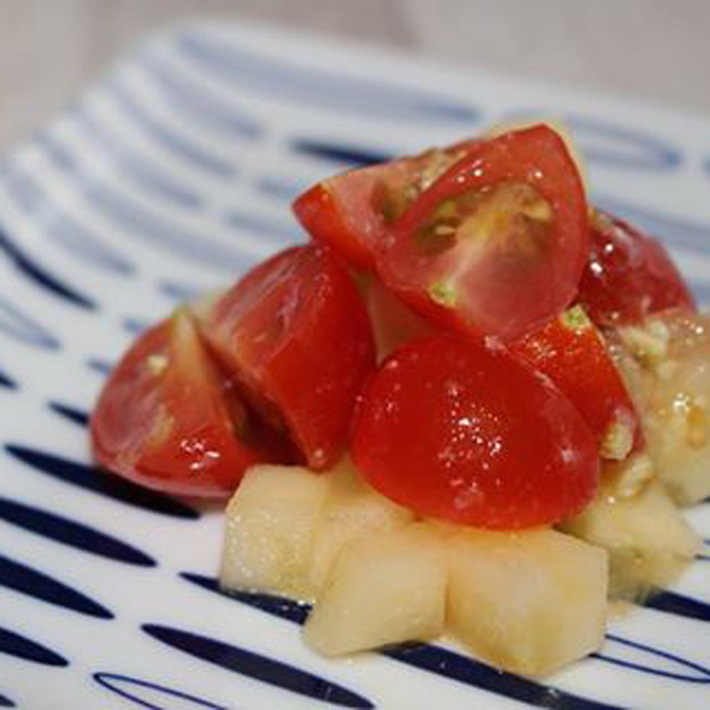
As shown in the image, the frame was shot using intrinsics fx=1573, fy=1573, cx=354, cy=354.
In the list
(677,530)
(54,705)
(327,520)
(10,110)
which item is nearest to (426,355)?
(327,520)

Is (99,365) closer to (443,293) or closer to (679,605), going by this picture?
(443,293)

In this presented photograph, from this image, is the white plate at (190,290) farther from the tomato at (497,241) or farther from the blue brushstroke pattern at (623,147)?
the tomato at (497,241)

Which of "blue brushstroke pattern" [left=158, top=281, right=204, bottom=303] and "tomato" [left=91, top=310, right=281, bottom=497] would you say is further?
"blue brushstroke pattern" [left=158, top=281, right=204, bottom=303]

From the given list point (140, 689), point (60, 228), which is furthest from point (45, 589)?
point (60, 228)

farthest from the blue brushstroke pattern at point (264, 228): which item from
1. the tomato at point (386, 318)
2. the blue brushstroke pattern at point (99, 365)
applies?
the tomato at point (386, 318)

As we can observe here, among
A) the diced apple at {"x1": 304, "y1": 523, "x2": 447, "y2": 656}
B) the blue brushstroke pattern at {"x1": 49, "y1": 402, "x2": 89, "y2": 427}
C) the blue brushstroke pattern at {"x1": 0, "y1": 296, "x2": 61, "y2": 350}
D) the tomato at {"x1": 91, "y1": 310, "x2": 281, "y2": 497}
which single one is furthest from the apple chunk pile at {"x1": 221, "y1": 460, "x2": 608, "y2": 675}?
the blue brushstroke pattern at {"x1": 0, "y1": 296, "x2": 61, "y2": 350}

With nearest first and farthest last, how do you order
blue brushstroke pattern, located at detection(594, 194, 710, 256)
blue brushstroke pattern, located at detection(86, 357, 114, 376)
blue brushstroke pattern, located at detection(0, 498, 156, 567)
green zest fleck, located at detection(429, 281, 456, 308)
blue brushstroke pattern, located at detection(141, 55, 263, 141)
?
green zest fleck, located at detection(429, 281, 456, 308) → blue brushstroke pattern, located at detection(0, 498, 156, 567) → blue brushstroke pattern, located at detection(86, 357, 114, 376) → blue brushstroke pattern, located at detection(594, 194, 710, 256) → blue brushstroke pattern, located at detection(141, 55, 263, 141)

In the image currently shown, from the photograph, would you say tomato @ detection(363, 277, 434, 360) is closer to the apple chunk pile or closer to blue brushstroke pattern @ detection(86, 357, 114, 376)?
the apple chunk pile
